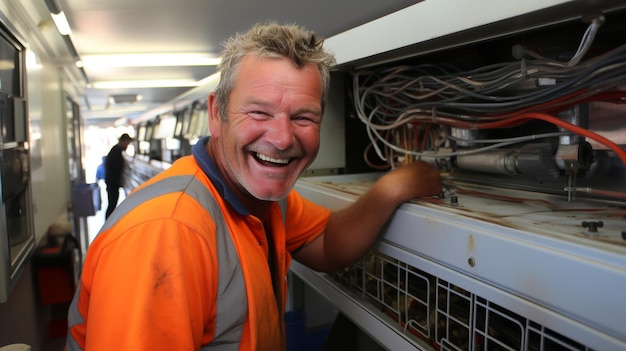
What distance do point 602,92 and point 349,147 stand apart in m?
0.91

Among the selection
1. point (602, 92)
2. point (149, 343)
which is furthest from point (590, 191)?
point (149, 343)

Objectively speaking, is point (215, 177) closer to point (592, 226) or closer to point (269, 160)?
point (269, 160)

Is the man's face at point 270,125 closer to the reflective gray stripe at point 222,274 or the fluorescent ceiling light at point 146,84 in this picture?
the reflective gray stripe at point 222,274

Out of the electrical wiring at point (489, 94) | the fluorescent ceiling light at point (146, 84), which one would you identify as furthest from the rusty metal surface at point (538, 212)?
the fluorescent ceiling light at point (146, 84)

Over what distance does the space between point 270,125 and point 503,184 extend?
2.17 ft

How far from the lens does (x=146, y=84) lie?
382 cm

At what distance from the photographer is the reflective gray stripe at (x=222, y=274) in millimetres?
724

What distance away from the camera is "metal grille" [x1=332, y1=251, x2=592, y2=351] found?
739mm

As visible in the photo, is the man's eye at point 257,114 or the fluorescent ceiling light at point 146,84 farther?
the fluorescent ceiling light at point 146,84

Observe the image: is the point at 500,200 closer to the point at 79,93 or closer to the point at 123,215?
the point at 123,215

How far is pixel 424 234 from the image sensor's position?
829 mm

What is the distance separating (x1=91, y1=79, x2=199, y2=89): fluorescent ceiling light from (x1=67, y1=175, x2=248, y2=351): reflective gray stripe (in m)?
3.03

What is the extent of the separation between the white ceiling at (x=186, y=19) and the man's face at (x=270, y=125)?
26.7 inches

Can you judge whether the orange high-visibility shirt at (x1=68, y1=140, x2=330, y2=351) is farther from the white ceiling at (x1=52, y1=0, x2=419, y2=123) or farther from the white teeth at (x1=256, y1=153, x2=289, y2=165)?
the white ceiling at (x1=52, y1=0, x2=419, y2=123)
